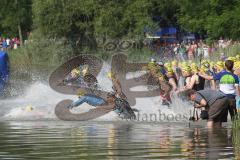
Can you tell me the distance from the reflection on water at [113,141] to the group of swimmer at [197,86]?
0.55 meters

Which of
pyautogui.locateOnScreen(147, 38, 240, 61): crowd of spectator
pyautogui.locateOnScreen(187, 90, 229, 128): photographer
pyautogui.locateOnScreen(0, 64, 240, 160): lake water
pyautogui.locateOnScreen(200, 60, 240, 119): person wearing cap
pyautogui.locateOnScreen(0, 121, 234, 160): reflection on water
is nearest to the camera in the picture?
pyautogui.locateOnScreen(0, 121, 234, 160): reflection on water

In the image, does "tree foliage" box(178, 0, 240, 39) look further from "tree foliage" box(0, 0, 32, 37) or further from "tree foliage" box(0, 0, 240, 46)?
"tree foliage" box(0, 0, 32, 37)

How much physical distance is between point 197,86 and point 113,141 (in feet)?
27.0

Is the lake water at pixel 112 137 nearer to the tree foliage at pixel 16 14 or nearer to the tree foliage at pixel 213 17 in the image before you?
the tree foliage at pixel 213 17

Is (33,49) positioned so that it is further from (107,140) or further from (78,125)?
(107,140)

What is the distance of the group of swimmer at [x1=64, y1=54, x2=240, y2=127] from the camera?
20375 millimetres

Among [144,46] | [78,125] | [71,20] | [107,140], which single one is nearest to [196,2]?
[144,46]

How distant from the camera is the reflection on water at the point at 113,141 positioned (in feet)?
51.4

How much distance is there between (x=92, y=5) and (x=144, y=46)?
5230 millimetres

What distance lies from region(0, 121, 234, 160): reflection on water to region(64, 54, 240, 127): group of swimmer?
1.81ft

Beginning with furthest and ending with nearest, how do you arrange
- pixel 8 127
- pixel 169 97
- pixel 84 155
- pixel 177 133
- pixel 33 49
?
pixel 33 49, pixel 169 97, pixel 8 127, pixel 177 133, pixel 84 155

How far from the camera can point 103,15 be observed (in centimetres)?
6147

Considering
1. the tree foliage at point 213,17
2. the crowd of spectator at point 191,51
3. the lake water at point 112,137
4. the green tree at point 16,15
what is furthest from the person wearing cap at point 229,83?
the green tree at point 16,15

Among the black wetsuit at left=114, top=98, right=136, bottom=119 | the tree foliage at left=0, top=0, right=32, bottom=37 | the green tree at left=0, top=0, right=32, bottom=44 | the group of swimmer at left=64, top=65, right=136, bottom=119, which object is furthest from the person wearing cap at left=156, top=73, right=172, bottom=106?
the tree foliage at left=0, top=0, right=32, bottom=37
